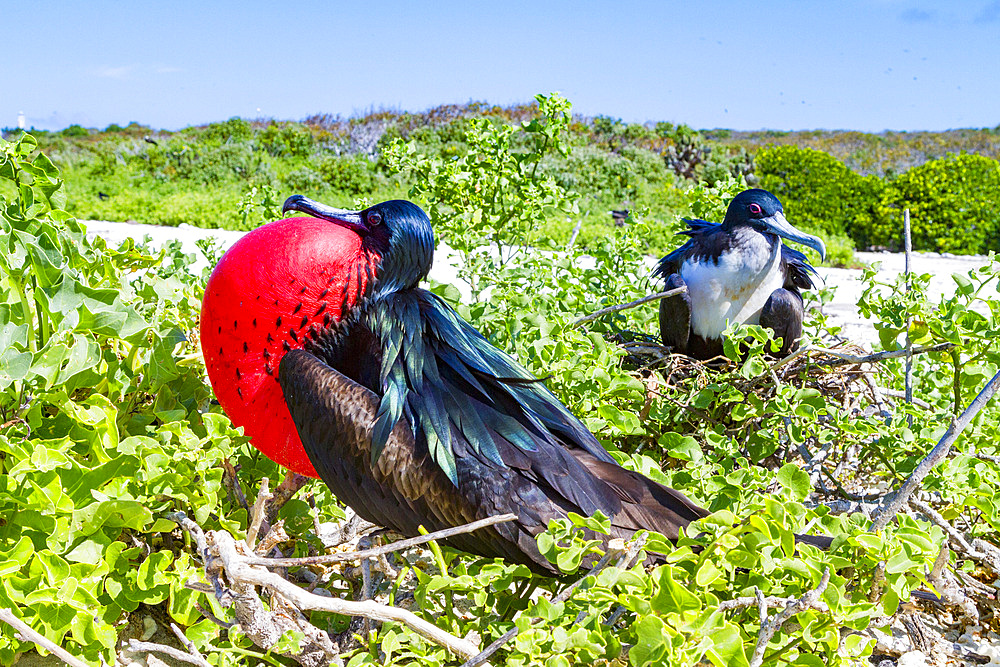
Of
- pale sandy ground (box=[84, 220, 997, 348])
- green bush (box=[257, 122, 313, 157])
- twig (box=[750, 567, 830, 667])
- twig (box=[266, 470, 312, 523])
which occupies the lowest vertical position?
twig (box=[266, 470, 312, 523])

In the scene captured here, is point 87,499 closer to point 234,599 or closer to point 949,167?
point 234,599

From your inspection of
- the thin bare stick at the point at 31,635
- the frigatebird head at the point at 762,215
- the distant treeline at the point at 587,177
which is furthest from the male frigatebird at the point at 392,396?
the distant treeline at the point at 587,177

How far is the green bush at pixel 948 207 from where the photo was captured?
31.9 ft

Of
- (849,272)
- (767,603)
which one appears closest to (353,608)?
(767,603)

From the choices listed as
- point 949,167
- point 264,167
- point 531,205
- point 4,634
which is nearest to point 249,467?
point 4,634

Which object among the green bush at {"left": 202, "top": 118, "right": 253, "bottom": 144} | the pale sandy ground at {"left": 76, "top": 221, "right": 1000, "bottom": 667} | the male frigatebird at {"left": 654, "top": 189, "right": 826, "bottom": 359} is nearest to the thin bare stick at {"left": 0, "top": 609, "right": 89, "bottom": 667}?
the pale sandy ground at {"left": 76, "top": 221, "right": 1000, "bottom": 667}

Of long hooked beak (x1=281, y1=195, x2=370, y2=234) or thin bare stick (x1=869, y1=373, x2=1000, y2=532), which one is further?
long hooked beak (x1=281, y1=195, x2=370, y2=234)

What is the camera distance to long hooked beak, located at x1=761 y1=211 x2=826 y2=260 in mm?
1963

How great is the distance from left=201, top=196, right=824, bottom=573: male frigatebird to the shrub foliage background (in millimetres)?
100

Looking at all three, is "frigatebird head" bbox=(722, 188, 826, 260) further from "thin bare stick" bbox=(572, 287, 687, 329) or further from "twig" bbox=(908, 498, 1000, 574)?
"twig" bbox=(908, 498, 1000, 574)

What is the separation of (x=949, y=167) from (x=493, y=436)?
35.0 ft

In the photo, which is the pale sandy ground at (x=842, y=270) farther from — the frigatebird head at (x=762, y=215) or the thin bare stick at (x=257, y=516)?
the thin bare stick at (x=257, y=516)

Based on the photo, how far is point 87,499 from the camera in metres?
1.19

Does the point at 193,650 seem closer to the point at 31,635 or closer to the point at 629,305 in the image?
the point at 31,635
